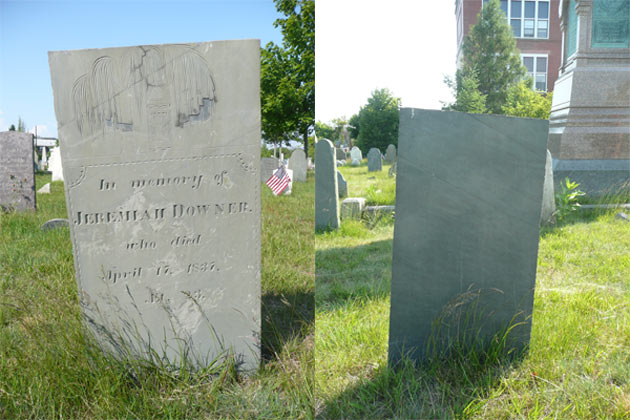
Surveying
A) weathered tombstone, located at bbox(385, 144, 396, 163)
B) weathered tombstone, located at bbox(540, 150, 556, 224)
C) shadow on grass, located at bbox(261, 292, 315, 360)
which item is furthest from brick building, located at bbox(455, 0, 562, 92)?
shadow on grass, located at bbox(261, 292, 315, 360)

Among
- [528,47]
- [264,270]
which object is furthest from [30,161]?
[528,47]

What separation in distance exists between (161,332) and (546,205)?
529cm

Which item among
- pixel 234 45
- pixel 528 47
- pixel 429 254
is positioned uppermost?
pixel 528 47

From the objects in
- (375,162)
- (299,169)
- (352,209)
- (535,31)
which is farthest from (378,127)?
(352,209)

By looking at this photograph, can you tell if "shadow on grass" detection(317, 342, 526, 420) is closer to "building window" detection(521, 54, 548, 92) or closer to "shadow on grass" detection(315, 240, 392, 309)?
"shadow on grass" detection(315, 240, 392, 309)

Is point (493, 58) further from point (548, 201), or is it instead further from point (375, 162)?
point (548, 201)

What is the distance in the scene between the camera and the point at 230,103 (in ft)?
7.18

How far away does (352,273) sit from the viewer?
4.08 m

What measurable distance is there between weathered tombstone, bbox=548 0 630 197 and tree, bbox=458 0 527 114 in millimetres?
13759

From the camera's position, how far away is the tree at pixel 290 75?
21.7 metres

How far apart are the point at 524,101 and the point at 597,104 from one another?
13297 millimetres

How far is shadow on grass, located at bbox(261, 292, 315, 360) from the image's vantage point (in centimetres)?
259

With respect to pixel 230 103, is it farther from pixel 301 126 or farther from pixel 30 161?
pixel 301 126

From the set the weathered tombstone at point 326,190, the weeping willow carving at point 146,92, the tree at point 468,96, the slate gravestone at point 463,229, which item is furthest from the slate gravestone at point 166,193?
the tree at point 468,96
